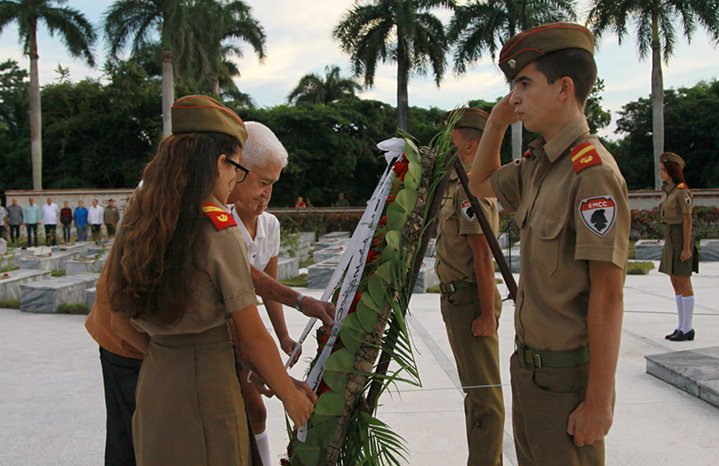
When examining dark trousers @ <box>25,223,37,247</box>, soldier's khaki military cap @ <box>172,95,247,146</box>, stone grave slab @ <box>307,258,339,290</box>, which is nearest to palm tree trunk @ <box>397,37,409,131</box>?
dark trousers @ <box>25,223,37,247</box>

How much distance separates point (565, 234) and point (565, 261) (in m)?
0.08

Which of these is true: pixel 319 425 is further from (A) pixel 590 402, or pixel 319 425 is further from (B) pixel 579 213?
(B) pixel 579 213

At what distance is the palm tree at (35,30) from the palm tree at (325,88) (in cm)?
1408

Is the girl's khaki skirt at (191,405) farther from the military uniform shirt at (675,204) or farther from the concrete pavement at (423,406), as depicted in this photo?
the military uniform shirt at (675,204)

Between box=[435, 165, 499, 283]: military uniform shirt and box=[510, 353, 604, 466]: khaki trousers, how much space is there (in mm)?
1118

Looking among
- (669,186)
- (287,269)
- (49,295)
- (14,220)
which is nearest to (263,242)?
(669,186)

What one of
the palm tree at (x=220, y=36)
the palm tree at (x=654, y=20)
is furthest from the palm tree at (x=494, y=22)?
the palm tree at (x=220, y=36)

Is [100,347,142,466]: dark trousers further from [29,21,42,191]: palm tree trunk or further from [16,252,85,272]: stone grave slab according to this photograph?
[29,21,42,191]: palm tree trunk

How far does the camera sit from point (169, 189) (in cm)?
174

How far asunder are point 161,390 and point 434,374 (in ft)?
11.4

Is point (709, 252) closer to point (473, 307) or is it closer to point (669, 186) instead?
point (669, 186)

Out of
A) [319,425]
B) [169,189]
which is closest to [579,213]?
[319,425]

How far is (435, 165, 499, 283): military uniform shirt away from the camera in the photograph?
296 cm

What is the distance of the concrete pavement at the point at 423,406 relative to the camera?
3508 millimetres
